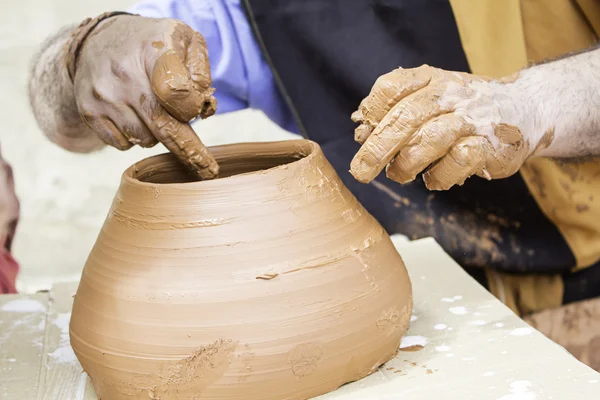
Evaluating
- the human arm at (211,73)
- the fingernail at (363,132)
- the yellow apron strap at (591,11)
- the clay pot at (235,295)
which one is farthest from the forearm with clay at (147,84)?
the yellow apron strap at (591,11)

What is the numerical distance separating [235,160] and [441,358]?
20.7 inches

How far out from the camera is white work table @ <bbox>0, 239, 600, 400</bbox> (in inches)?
42.9

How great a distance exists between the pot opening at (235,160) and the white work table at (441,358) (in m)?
0.37

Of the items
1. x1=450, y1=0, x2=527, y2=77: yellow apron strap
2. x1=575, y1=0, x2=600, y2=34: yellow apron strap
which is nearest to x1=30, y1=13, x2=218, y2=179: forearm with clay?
x1=450, y1=0, x2=527, y2=77: yellow apron strap

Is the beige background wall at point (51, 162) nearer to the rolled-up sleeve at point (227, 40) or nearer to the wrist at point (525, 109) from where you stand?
the rolled-up sleeve at point (227, 40)

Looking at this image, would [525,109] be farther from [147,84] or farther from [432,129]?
[147,84]

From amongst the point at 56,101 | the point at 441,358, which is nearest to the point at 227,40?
the point at 56,101

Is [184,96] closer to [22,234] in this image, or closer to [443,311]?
[443,311]

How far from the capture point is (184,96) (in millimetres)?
1204

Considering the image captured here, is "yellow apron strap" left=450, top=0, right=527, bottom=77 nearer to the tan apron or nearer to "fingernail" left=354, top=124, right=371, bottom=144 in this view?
the tan apron

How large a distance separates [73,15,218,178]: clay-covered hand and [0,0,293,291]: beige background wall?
2.91m

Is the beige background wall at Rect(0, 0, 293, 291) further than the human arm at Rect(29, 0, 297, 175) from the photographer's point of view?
Yes

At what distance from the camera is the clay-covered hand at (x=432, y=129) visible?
1.11 m

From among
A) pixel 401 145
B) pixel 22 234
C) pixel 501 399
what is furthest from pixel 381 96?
pixel 22 234
